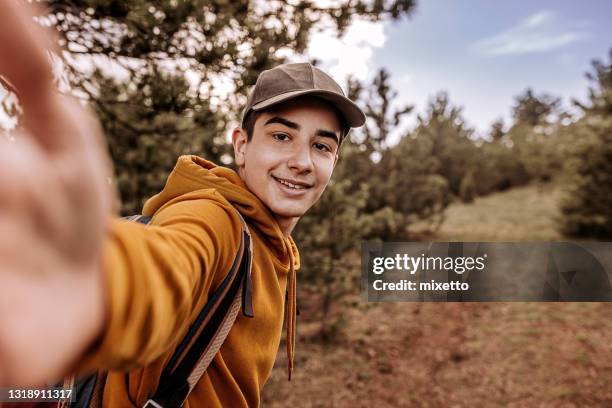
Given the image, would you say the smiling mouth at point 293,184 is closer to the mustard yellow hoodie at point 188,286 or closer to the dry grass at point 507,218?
the mustard yellow hoodie at point 188,286

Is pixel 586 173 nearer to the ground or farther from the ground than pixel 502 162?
nearer to the ground

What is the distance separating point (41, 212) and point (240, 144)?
4.18 ft

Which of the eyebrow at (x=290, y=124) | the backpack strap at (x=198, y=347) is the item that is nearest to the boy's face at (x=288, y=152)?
the eyebrow at (x=290, y=124)

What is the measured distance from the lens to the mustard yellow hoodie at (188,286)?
53cm

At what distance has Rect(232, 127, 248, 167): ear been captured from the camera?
158cm

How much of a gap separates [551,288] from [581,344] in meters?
1.24

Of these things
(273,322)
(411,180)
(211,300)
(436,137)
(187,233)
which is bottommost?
(273,322)

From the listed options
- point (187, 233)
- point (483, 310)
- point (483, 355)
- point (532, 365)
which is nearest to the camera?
point (187, 233)

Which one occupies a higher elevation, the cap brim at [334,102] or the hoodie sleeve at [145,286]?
the cap brim at [334,102]

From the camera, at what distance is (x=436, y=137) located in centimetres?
1527

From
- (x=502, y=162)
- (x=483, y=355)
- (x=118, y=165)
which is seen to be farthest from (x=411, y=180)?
(x=502, y=162)

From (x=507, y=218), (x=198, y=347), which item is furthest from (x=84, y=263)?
(x=507, y=218)

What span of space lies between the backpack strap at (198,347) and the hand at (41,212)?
62 cm

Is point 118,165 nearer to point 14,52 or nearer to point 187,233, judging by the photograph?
point 187,233
